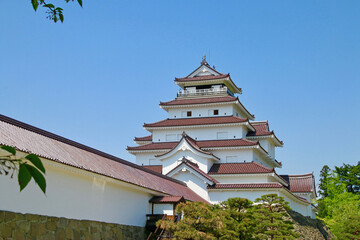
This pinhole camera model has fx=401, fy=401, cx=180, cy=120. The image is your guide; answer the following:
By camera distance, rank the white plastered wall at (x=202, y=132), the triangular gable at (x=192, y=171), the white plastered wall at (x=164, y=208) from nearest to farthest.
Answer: the white plastered wall at (x=164, y=208)
the triangular gable at (x=192, y=171)
the white plastered wall at (x=202, y=132)

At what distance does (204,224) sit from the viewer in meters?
17.6

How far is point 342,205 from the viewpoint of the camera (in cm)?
4525

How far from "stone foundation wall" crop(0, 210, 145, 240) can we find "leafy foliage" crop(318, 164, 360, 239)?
18940 mm

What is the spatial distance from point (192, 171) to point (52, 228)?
1688cm

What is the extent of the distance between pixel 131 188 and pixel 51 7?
17.7 m

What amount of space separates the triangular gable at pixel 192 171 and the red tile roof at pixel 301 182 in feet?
35.9

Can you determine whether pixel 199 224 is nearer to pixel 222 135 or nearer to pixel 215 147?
pixel 215 147

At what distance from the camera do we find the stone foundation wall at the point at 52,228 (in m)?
12.4

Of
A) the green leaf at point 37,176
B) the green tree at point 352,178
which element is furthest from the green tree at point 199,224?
the green tree at point 352,178

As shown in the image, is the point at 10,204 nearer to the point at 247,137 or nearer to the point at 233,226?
the point at 233,226

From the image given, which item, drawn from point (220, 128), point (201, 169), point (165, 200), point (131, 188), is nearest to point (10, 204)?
point (131, 188)

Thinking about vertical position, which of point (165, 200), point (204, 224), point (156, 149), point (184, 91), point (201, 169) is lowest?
point (204, 224)

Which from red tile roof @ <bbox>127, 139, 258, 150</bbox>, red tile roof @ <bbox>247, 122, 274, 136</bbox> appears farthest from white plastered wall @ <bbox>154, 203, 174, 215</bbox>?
red tile roof @ <bbox>247, 122, 274, 136</bbox>

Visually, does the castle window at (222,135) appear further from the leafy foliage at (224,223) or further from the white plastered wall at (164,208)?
Answer: the white plastered wall at (164,208)
